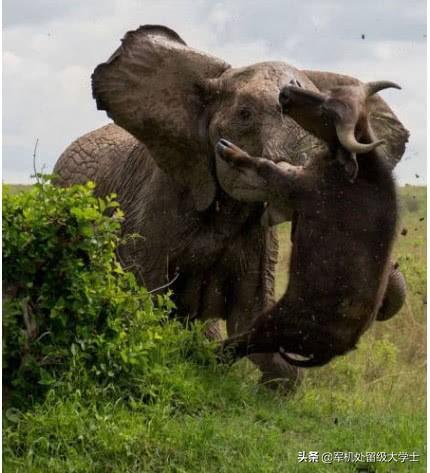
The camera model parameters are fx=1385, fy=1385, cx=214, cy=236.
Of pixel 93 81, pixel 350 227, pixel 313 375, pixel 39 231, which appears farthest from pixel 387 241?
pixel 313 375

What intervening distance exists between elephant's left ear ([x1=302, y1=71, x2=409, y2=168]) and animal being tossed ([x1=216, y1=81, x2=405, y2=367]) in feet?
5.07

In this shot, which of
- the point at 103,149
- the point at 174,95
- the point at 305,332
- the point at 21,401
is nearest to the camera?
the point at 21,401

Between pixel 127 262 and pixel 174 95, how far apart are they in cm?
114

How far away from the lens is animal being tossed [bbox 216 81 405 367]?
23.7ft

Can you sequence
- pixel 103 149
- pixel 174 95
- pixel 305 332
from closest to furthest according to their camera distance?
pixel 305 332 → pixel 174 95 → pixel 103 149

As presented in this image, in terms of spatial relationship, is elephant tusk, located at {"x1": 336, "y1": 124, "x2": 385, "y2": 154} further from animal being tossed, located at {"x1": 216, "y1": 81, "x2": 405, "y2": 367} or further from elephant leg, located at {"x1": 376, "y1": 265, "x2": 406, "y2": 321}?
elephant leg, located at {"x1": 376, "y1": 265, "x2": 406, "y2": 321}

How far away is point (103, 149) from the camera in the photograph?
1060 cm

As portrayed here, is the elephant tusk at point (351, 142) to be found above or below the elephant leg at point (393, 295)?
above

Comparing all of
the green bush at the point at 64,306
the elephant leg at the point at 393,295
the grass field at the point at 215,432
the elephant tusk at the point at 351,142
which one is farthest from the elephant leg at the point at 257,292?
the elephant tusk at the point at 351,142

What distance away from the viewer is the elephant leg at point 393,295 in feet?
28.4

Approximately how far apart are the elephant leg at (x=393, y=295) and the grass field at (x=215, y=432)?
0.61 metres

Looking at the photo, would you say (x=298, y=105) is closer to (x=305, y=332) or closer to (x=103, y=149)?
(x=305, y=332)

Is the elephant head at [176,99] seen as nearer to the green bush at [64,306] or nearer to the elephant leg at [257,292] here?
the elephant leg at [257,292]

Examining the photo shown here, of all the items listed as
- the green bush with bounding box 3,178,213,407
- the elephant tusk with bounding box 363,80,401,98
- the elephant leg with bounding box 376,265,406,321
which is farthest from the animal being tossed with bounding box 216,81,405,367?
the elephant leg with bounding box 376,265,406,321
